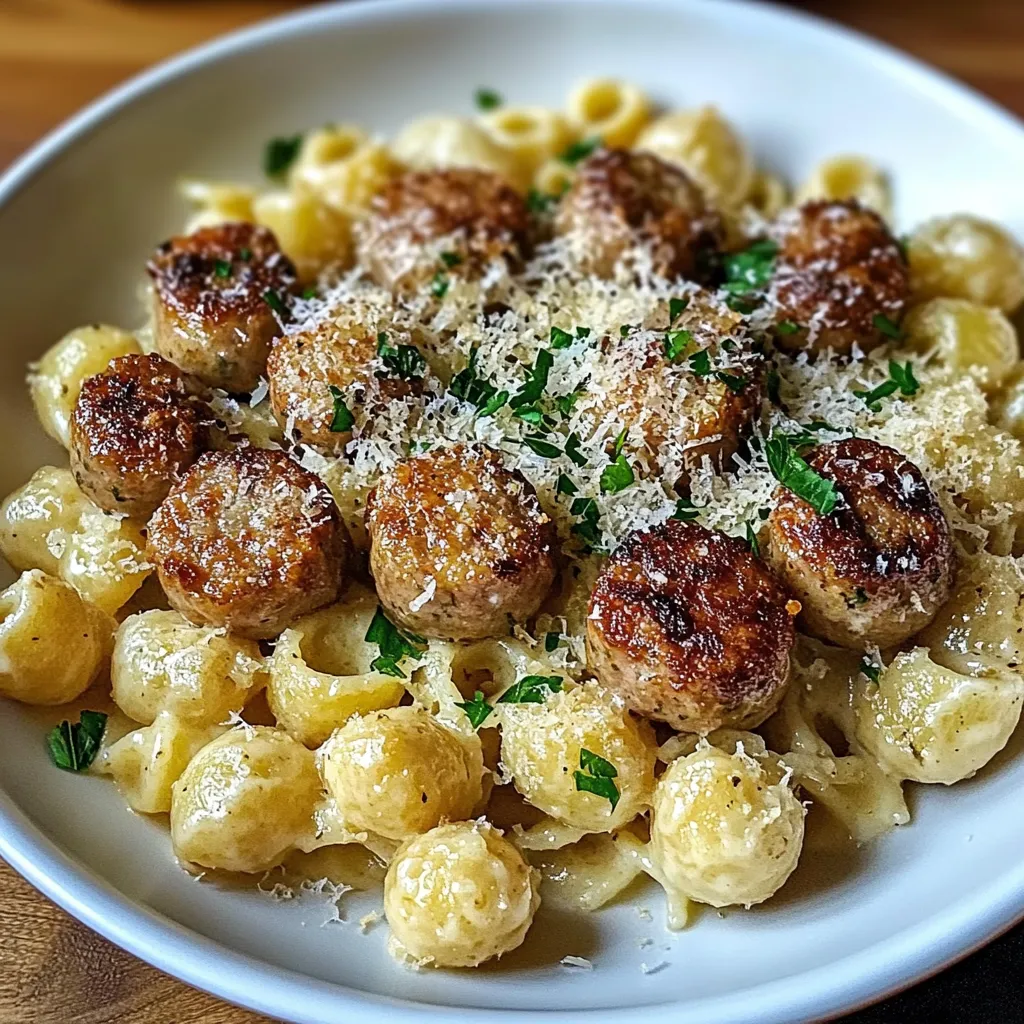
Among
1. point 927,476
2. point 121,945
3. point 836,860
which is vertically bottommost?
point 836,860

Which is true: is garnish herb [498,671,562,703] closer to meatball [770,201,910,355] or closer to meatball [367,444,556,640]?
meatball [367,444,556,640]

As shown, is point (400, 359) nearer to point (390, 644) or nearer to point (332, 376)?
point (332, 376)

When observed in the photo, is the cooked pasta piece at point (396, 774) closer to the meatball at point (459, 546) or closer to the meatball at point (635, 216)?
the meatball at point (459, 546)

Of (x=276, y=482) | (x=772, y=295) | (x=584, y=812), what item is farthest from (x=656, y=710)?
(x=772, y=295)

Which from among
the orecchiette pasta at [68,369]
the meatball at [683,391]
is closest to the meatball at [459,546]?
the meatball at [683,391]

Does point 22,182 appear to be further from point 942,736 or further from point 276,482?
point 942,736

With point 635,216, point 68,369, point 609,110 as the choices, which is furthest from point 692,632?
point 609,110

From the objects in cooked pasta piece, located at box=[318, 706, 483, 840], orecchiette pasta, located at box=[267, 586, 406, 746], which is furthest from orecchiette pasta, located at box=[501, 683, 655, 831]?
orecchiette pasta, located at box=[267, 586, 406, 746]
